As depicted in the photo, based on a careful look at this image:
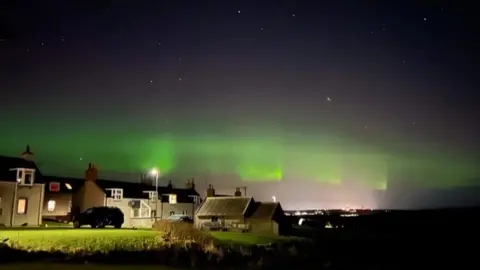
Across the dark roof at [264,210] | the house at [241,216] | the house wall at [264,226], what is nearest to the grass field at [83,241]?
the house at [241,216]

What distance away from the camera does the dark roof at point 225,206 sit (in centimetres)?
7182

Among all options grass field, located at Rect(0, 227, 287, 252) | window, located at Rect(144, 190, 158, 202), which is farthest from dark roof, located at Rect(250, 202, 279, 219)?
grass field, located at Rect(0, 227, 287, 252)

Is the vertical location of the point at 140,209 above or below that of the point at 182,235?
above

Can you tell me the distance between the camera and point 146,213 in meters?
75.9

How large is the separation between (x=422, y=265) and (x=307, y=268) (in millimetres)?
22915

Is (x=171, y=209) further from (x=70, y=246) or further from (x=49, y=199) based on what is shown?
(x=70, y=246)

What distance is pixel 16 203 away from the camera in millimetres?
51531

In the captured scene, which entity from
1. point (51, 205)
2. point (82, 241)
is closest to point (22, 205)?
point (51, 205)

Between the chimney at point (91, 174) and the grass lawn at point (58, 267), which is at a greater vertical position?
the chimney at point (91, 174)

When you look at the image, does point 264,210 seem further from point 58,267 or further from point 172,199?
point 58,267

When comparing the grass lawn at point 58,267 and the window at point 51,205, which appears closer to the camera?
the grass lawn at point 58,267

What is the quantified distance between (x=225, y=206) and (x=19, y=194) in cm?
3024

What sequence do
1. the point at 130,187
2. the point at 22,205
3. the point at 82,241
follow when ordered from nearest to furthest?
the point at 82,241, the point at 22,205, the point at 130,187

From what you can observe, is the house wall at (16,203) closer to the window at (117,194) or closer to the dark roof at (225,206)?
the window at (117,194)
